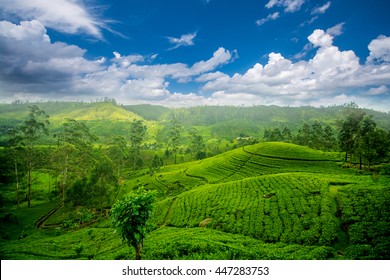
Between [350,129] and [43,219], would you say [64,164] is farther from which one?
[350,129]

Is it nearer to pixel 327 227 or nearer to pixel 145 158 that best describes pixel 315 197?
pixel 327 227

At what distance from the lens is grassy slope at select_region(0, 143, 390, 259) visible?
1532 centimetres

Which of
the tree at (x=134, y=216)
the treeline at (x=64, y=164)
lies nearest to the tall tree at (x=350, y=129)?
the tree at (x=134, y=216)

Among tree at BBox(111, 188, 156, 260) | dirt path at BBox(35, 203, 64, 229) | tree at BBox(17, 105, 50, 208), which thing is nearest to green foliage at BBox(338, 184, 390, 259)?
tree at BBox(111, 188, 156, 260)

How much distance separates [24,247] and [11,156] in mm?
33222

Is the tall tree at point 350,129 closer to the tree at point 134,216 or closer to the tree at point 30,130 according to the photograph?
the tree at point 134,216

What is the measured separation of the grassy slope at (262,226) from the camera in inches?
603

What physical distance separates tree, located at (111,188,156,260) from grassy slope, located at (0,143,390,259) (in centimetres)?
283

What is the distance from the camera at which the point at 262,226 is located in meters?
22.2

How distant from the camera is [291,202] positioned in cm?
2520

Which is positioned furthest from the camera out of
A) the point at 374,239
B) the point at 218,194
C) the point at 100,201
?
the point at 100,201

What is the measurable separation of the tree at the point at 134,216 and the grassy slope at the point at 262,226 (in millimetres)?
2829
